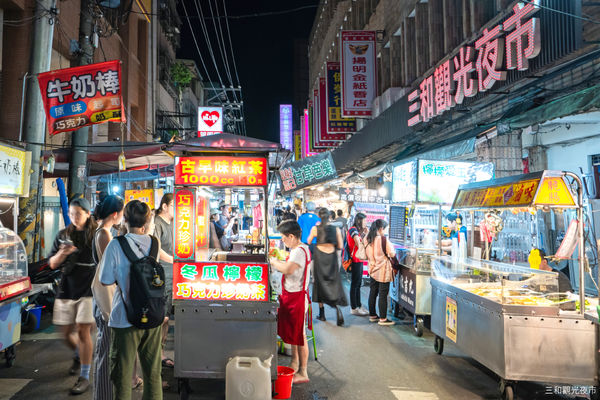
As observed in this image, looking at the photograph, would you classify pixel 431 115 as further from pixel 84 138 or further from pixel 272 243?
pixel 84 138

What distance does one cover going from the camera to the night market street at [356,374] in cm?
484

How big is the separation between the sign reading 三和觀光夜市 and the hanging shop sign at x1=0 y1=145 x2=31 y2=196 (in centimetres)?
584

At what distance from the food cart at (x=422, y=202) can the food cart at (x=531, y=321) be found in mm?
1841

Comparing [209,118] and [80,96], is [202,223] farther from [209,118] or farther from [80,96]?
[209,118]

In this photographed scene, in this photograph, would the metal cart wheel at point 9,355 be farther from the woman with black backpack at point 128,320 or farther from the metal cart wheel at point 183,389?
the woman with black backpack at point 128,320

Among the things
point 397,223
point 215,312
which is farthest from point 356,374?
point 397,223

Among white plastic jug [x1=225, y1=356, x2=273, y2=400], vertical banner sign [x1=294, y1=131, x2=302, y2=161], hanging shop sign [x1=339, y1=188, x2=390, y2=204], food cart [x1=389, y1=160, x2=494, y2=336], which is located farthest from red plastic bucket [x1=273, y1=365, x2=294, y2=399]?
vertical banner sign [x1=294, y1=131, x2=302, y2=161]

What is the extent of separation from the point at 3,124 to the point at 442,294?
11278mm

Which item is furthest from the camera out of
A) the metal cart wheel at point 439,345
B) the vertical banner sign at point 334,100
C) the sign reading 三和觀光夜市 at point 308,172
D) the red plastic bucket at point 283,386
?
the vertical banner sign at point 334,100

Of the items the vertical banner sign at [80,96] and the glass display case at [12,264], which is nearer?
the glass display case at [12,264]

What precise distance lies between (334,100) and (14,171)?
1418 cm

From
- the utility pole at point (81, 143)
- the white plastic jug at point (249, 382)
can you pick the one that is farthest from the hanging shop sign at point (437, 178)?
the utility pole at point (81, 143)

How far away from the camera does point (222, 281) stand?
4680 mm

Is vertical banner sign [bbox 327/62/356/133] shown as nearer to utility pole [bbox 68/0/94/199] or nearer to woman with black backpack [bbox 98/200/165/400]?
utility pole [bbox 68/0/94/199]
